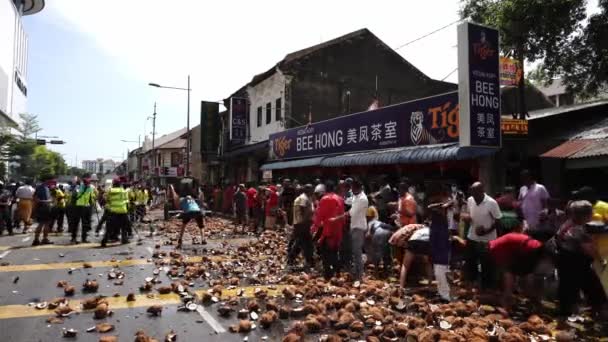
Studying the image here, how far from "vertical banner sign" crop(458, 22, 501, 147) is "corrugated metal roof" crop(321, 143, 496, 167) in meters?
0.32

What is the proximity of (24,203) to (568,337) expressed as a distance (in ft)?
53.2

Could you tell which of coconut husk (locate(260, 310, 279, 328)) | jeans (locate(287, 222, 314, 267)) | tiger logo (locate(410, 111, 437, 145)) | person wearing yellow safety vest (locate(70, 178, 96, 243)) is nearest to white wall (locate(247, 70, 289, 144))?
tiger logo (locate(410, 111, 437, 145))

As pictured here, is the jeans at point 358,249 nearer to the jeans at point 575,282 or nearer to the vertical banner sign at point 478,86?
the jeans at point 575,282

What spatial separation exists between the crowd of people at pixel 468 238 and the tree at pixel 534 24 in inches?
246

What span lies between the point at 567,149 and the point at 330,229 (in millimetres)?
6149

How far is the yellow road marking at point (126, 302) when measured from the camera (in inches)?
227

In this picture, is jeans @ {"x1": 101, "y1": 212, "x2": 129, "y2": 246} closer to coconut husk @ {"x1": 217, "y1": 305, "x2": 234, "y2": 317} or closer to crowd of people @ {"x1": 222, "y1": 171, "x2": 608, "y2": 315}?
crowd of people @ {"x1": 222, "y1": 171, "x2": 608, "y2": 315}

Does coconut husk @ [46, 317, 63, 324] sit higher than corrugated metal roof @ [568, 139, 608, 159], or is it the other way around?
corrugated metal roof @ [568, 139, 608, 159]

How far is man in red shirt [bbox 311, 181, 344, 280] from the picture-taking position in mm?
7887

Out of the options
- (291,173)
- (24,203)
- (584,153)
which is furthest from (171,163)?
(584,153)

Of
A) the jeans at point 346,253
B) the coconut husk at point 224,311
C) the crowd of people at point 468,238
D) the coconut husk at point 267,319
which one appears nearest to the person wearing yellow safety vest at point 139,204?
the crowd of people at point 468,238

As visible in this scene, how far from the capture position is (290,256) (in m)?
9.15

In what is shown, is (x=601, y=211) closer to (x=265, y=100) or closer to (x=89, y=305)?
(x=89, y=305)

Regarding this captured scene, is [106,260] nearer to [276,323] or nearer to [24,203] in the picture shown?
[276,323]
